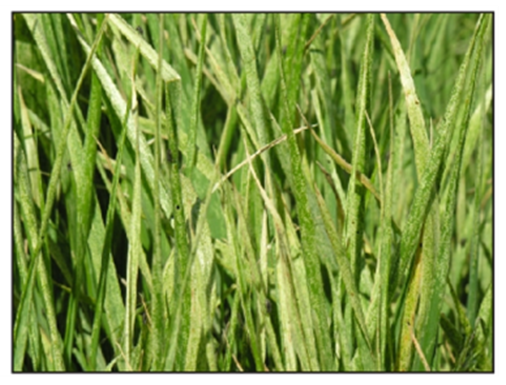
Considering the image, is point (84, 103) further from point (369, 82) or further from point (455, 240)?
point (455, 240)

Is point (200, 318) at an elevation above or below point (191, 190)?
below

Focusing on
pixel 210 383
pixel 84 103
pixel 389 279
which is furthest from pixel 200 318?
pixel 84 103

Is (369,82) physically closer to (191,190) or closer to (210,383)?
(191,190)

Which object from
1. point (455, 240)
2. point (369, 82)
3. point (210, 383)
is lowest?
point (210, 383)

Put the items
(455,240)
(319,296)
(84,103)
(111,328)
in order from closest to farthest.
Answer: (319,296) → (111,328) → (84,103) → (455,240)

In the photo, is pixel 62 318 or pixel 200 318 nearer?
pixel 200 318

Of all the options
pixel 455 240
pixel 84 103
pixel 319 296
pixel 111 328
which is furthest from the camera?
pixel 455 240

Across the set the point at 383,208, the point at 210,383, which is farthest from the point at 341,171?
the point at 210,383
